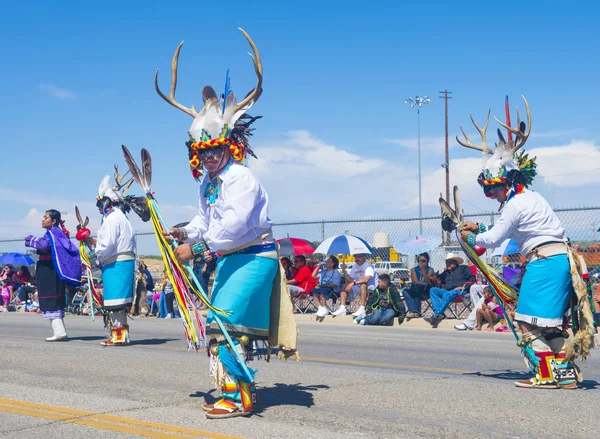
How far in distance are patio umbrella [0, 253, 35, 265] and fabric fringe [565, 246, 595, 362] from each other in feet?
82.6

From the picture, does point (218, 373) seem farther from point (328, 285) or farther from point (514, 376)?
point (328, 285)

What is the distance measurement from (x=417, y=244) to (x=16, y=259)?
17134 millimetres

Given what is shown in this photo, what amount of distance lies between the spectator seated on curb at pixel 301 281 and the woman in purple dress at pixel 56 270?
22.4ft

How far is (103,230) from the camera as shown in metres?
11.6

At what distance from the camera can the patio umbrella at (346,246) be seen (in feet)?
64.6

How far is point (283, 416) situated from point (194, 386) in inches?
67.1

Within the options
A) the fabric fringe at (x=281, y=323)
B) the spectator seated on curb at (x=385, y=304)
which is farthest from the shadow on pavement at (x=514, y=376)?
the spectator seated on curb at (x=385, y=304)

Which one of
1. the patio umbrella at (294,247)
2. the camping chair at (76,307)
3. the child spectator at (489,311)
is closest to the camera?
the child spectator at (489,311)

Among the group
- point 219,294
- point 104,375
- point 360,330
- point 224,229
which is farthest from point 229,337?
point 360,330

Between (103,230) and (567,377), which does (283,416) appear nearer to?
(567,377)

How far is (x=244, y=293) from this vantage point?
6.11 m

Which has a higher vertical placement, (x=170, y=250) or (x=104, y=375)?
(x=170, y=250)

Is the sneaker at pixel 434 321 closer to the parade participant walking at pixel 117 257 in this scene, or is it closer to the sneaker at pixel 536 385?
the parade participant walking at pixel 117 257

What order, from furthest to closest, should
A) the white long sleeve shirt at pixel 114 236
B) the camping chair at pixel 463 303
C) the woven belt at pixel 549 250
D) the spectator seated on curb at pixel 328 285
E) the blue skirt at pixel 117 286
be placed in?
1. the spectator seated on curb at pixel 328 285
2. the camping chair at pixel 463 303
3. the blue skirt at pixel 117 286
4. the white long sleeve shirt at pixel 114 236
5. the woven belt at pixel 549 250
